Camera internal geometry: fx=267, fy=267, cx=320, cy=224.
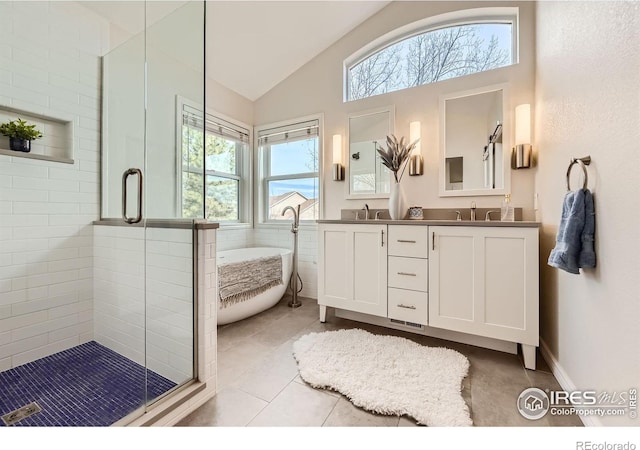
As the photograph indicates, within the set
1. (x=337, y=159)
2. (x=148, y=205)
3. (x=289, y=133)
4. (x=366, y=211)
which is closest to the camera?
(x=148, y=205)

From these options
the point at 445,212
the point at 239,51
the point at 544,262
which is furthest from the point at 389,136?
the point at 239,51

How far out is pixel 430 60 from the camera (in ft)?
8.07

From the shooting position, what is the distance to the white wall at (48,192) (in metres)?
1.70

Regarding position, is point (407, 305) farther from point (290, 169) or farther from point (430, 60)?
point (430, 60)

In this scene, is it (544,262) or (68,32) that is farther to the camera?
(68,32)

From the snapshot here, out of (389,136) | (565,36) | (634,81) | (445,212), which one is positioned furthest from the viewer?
(389,136)

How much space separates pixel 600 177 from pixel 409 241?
3.41ft

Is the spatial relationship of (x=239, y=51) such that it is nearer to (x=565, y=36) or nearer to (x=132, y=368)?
(x=565, y=36)

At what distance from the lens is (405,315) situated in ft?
6.48

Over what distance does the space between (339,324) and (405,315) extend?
0.61 m

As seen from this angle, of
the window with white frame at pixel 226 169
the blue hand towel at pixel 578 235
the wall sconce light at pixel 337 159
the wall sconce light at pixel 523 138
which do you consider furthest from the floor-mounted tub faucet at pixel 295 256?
the blue hand towel at pixel 578 235

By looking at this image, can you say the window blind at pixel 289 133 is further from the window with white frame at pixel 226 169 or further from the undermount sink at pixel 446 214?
the undermount sink at pixel 446 214
